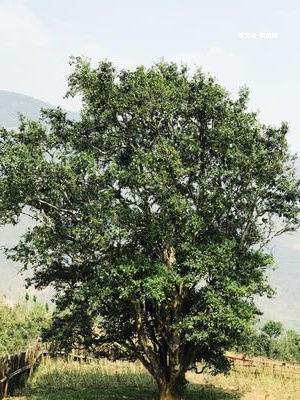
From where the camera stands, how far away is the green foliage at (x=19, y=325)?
1849 inches

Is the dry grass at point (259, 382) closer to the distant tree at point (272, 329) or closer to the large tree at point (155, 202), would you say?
the large tree at point (155, 202)

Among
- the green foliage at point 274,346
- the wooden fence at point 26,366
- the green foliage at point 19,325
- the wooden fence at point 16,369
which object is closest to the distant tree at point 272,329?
the green foliage at point 274,346

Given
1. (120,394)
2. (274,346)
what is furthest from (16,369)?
(274,346)

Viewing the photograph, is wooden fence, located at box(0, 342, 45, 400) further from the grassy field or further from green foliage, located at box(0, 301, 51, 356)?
green foliage, located at box(0, 301, 51, 356)

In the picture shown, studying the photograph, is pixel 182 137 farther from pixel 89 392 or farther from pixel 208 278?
pixel 89 392

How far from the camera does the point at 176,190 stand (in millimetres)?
22594

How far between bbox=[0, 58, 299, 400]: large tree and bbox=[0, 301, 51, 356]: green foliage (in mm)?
21446

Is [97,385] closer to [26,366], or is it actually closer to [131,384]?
[131,384]

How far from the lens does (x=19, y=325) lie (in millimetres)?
54500

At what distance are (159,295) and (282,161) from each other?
896 cm

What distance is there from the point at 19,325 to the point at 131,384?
24.6m

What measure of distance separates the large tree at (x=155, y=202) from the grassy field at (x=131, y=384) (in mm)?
5129

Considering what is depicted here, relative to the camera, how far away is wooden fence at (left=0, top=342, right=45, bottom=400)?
90.7 ft

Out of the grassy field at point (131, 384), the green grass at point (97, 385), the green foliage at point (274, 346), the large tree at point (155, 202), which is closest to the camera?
the large tree at point (155, 202)
